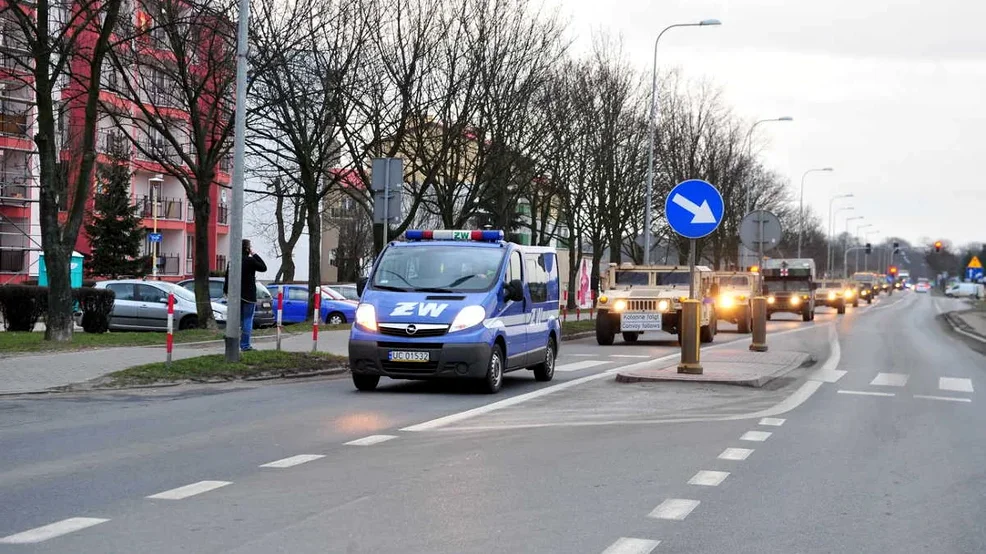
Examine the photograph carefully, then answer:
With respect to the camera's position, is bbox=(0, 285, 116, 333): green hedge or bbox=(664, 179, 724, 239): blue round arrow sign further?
bbox=(0, 285, 116, 333): green hedge

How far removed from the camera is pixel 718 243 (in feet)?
215

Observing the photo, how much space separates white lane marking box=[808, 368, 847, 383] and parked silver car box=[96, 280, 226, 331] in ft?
53.7

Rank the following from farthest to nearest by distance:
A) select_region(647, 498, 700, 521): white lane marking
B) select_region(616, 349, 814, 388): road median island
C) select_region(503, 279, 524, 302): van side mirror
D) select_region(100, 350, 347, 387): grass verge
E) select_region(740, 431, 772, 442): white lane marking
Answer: select_region(616, 349, 814, 388): road median island → select_region(100, 350, 347, 387): grass verge → select_region(503, 279, 524, 302): van side mirror → select_region(740, 431, 772, 442): white lane marking → select_region(647, 498, 700, 521): white lane marking

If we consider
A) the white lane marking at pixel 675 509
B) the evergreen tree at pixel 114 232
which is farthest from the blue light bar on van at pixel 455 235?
the evergreen tree at pixel 114 232

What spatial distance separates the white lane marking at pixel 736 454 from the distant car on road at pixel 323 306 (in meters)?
27.2

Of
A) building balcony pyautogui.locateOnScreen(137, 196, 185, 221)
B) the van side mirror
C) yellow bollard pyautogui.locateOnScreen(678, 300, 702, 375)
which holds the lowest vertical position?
yellow bollard pyautogui.locateOnScreen(678, 300, 702, 375)

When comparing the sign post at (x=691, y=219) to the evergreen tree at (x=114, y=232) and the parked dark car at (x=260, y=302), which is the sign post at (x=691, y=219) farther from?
the evergreen tree at (x=114, y=232)

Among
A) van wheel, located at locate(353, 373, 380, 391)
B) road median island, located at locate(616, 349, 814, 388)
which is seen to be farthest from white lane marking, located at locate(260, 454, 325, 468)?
road median island, located at locate(616, 349, 814, 388)

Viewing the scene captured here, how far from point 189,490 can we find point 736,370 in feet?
38.5

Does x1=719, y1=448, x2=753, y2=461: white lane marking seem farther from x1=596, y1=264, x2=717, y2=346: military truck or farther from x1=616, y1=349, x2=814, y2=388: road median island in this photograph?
x1=596, y1=264, x2=717, y2=346: military truck

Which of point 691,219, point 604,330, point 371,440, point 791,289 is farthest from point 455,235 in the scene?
point 791,289

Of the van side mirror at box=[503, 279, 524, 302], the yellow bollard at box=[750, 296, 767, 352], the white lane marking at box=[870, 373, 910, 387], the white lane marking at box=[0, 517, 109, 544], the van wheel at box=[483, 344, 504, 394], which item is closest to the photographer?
the white lane marking at box=[0, 517, 109, 544]

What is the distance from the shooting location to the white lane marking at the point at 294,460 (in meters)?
9.06

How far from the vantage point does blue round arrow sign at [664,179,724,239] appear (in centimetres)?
1720
